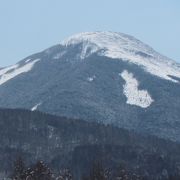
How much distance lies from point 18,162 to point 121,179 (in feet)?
96.5

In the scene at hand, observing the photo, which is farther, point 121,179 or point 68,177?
point 68,177

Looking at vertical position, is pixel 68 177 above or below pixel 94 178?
below

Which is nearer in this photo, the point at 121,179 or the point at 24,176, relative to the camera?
the point at 24,176

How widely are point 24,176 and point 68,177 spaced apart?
35.6 m

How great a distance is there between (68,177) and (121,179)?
20.9 metres

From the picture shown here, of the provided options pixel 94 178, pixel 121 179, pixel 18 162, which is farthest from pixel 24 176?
pixel 121 179

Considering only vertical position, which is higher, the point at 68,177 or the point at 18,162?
the point at 18,162

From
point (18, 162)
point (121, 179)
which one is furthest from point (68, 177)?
point (18, 162)

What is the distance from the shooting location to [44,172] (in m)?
152

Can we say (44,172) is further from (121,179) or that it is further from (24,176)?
(121,179)

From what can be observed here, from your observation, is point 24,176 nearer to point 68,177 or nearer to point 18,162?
point 18,162

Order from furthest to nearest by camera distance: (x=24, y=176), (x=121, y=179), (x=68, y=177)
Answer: (x=68, y=177) → (x=121, y=179) → (x=24, y=176)

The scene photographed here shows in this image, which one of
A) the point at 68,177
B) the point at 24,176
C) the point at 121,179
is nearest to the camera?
the point at 24,176

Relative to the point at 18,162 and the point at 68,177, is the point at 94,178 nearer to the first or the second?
the point at 18,162
